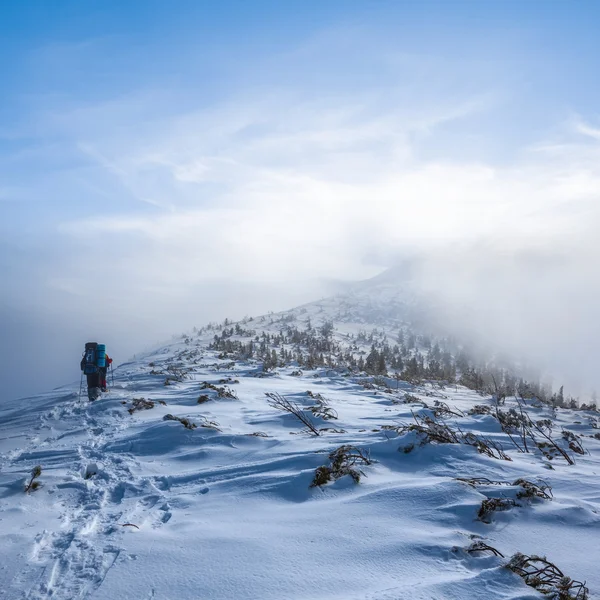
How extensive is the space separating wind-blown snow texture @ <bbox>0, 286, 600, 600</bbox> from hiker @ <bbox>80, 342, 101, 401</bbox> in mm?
3598

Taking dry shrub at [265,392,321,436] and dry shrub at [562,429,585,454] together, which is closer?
dry shrub at [562,429,585,454]

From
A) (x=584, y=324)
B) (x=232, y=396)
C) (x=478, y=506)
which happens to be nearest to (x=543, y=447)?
(x=478, y=506)

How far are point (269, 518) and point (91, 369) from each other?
29.1 ft

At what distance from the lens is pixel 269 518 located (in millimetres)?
3166

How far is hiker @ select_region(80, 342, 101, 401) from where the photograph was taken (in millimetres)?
10055

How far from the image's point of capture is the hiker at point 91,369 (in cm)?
1005

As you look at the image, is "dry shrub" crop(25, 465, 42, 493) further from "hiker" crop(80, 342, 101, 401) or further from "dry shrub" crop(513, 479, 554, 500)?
"hiker" crop(80, 342, 101, 401)

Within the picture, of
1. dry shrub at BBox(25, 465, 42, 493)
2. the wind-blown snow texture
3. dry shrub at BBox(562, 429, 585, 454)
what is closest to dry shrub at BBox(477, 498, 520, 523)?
the wind-blown snow texture

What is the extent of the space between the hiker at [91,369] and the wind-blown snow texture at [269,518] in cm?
360

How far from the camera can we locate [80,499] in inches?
153

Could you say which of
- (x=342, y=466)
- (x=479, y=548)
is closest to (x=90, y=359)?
(x=342, y=466)

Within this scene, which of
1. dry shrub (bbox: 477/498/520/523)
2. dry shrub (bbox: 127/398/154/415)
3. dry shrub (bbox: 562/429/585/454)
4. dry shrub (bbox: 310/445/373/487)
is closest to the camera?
dry shrub (bbox: 477/498/520/523)

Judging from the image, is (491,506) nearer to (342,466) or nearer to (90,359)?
(342,466)

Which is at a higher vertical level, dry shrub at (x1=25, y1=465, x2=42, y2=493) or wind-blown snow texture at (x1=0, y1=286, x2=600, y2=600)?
wind-blown snow texture at (x1=0, y1=286, x2=600, y2=600)
